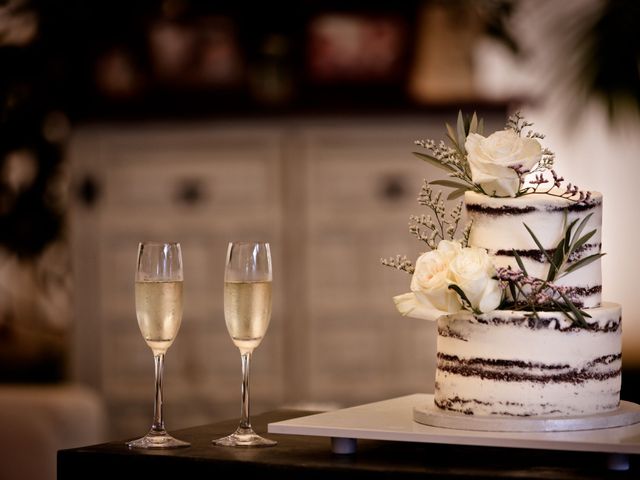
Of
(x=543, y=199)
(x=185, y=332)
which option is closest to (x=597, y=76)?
(x=185, y=332)

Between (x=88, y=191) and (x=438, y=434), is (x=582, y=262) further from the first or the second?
(x=88, y=191)

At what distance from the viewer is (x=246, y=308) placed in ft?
5.71

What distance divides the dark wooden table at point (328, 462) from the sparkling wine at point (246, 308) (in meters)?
0.16

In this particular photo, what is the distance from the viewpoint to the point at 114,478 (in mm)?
1662

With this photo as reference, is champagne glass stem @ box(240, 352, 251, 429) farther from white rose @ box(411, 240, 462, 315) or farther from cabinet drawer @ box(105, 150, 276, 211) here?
cabinet drawer @ box(105, 150, 276, 211)

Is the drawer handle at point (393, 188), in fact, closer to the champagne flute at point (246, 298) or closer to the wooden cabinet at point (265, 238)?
the wooden cabinet at point (265, 238)

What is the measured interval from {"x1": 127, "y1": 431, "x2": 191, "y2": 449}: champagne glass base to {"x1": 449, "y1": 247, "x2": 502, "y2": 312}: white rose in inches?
17.8

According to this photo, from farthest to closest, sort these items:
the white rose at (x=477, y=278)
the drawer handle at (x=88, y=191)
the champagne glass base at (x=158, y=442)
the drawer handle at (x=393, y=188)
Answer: the drawer handle at (x=88, y=191)
the drawer handle at (x=393, y=188)
the champagne glass base at (x=158, y=442)
the white rose at (x=477, y=278)

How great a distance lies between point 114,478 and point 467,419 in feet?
1.58

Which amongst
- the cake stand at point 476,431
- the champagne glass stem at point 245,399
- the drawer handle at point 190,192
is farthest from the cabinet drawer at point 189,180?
the cake stand at point 476,431

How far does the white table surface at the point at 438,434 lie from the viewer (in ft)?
4.81

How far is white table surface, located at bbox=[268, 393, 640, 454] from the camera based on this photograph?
1.47 m

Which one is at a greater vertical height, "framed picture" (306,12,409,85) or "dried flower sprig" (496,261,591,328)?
"framed picture" (306,12,409,85)

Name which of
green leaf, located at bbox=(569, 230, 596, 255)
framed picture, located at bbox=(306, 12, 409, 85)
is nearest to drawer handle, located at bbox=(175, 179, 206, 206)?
framed picture, located at bbox=(306, 12, 409, 85)
